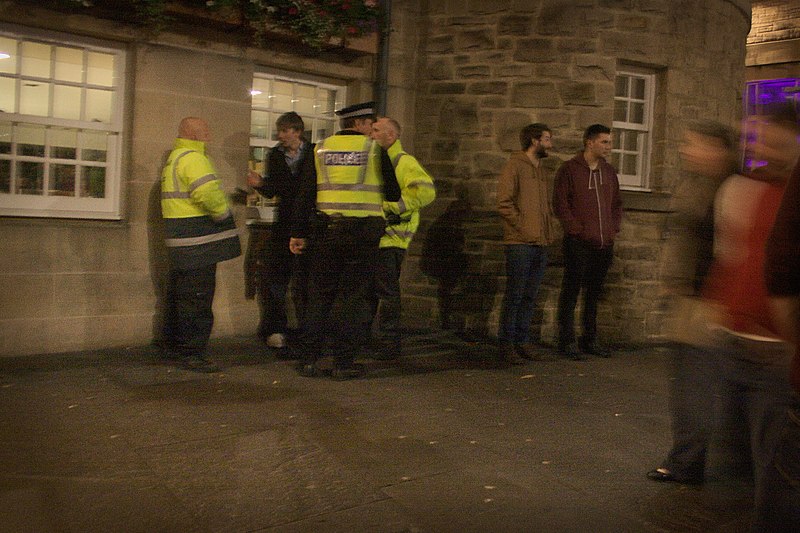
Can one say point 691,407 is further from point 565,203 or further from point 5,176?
point 5,176

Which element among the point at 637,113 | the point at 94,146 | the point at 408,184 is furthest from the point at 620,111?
the point at 94,146

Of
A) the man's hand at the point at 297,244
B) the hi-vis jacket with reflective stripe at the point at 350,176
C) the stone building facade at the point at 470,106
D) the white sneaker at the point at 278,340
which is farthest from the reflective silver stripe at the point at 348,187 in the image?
the stone building facade at the point at 470,106

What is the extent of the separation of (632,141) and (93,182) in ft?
18.8

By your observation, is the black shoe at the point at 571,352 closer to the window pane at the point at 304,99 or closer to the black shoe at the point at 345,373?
the black shoe at the point at 345,373

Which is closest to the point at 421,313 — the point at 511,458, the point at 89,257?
the point at 89,257

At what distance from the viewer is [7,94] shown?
7262 mm

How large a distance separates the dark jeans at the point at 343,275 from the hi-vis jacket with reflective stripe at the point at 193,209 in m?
0.78

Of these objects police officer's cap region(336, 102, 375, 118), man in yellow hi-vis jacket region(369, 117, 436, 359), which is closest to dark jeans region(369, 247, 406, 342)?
man in yellow hi-vis jacket region(369, 117, 436, 359)

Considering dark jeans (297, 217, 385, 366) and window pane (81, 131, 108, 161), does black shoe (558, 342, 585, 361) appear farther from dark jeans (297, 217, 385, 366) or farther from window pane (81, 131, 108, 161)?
window pane (81, 131, 108, 161)

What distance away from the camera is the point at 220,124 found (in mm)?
8180

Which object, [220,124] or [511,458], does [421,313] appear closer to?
[220,124]

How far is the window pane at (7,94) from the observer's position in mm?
7238

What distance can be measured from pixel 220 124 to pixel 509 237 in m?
2.82

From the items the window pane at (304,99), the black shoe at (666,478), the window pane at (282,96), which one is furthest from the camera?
the window pane at (304,99)
